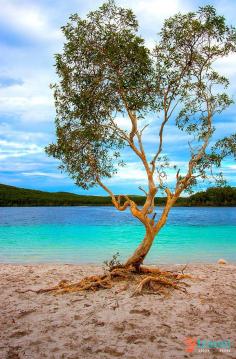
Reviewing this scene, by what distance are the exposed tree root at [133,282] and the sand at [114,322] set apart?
1.47 feet

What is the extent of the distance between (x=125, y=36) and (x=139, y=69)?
1607 mm

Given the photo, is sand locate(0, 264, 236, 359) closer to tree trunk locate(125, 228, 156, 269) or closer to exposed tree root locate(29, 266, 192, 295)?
exposed tree root locate(29, 266, 192, 295)

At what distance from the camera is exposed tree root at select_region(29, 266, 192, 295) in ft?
51.3

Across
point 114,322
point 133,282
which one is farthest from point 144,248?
point 114,322

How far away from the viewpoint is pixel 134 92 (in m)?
18.2

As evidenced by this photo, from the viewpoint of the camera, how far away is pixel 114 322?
12008 millimetres

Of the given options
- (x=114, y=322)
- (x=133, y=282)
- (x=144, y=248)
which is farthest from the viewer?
(x=144, y=248)

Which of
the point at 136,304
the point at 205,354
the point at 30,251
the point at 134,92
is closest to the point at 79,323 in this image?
the point at 136,304

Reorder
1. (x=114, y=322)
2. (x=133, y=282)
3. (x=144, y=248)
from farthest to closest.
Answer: (x=144, y=248), (x=133, y=282), (x=114, y=322)

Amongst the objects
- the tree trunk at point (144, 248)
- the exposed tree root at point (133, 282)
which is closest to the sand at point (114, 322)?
the exposed tree root at point (133, 282)

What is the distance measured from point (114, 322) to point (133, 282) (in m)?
4.64

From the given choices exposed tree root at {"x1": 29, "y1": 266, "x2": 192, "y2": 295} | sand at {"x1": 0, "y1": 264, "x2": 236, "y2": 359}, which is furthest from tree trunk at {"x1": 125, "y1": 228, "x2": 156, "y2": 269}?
sand at {"x1": 0, "y1": 264, "x2": 236, "y2": 359}

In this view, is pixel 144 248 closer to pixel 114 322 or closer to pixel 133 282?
pixel 133 282

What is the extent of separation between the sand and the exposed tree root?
45cm
